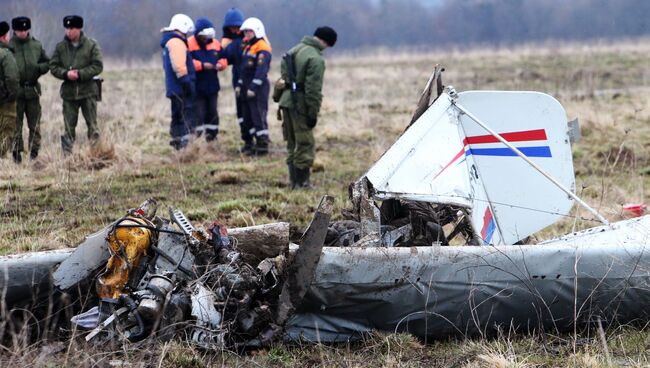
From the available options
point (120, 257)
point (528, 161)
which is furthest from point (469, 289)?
point (120, 257)

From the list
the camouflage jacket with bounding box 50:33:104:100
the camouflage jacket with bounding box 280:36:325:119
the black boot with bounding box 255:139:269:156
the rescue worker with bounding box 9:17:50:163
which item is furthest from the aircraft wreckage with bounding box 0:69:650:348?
the black boot with bounding box 255:139:269:156

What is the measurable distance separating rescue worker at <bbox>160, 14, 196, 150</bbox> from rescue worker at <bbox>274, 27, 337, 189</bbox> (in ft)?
9.50

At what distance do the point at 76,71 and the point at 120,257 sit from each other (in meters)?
7.45

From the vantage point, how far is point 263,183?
1075cm

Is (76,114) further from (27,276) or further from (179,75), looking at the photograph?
(27,276)

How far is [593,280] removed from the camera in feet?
17.2

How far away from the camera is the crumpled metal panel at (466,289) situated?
514 centimetres

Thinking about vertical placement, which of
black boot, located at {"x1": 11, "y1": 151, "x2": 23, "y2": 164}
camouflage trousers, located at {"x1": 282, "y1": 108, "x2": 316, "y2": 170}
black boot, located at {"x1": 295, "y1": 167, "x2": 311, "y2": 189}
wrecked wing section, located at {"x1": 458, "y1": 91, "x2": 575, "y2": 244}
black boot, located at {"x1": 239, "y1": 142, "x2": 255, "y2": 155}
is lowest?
black boot, located at {"x1": 239, "y1": 142, "x2": 255, "y2": 155}

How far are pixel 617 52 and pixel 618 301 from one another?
1570 inches

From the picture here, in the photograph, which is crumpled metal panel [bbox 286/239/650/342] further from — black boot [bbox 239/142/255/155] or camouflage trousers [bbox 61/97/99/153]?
black boot [bbox 239/142/255/155]

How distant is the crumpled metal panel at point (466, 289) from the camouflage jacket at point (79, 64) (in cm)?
797

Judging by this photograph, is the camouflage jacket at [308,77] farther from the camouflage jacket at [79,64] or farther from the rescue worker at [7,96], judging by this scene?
the rescue worker at [7,96]

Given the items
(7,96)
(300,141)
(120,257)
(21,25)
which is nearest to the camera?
(120,257)

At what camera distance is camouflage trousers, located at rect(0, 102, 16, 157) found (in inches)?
456
